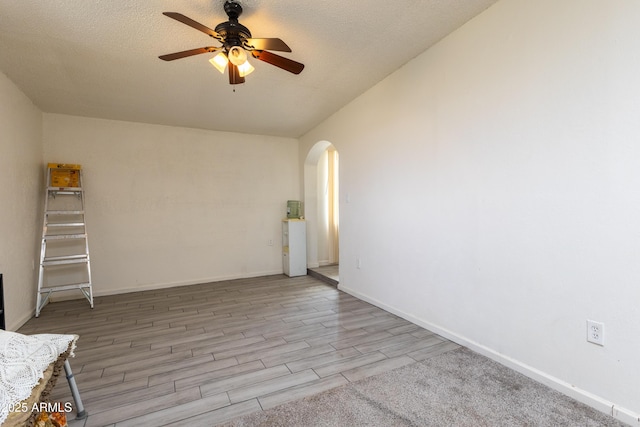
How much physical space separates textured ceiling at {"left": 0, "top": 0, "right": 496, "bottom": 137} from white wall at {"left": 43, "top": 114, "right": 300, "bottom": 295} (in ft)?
1.73

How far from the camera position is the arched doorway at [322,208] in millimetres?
5289

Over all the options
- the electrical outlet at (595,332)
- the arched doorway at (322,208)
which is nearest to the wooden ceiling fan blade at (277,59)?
the electrical outlet at (595,332)

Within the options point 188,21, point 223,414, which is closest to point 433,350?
point 223,414

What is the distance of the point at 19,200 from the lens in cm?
308

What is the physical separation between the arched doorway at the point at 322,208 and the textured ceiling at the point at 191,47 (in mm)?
1609

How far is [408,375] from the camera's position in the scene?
1990 millimetres

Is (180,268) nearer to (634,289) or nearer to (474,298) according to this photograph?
(474,298)

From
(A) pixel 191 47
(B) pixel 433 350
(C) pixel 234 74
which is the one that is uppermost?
(A) pixel 191 47

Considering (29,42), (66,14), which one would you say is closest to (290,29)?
(66,14)

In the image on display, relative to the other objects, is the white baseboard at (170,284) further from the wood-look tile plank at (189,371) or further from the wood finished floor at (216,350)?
the wood-look tile plank at (189,371)

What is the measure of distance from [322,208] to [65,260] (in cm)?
377

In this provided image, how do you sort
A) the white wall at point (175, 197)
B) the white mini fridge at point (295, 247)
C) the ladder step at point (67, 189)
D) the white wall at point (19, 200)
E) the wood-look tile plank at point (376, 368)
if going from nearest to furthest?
the wood-look tile plank at point (376, 368), the white wall at point (19, 200), the ladder step at point (67, 189), the white wall at point (175, 197), the white mini fridge at point (295, 247)

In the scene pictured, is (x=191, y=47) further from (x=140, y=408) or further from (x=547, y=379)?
(x=547, y=379)

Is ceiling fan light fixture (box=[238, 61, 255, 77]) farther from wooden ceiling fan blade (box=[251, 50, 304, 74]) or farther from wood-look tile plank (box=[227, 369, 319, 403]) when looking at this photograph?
wood-look tile plank (box=[227, 369, 319, 403])
